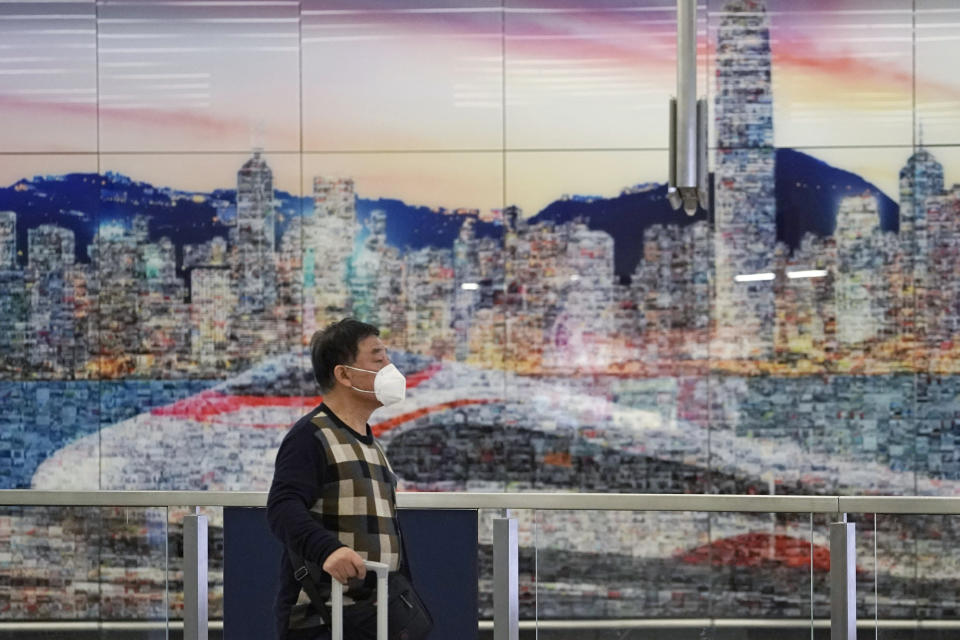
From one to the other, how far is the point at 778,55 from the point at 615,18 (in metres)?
0.90

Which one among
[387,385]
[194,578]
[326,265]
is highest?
[326,265]

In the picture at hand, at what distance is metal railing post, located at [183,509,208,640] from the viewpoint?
5289mm

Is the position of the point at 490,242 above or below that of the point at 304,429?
above

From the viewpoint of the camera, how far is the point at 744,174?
7.08 meters

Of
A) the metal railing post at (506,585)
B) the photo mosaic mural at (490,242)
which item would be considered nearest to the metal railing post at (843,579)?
the metal railing post at (506,585)

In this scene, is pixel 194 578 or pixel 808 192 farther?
pixel 808 192

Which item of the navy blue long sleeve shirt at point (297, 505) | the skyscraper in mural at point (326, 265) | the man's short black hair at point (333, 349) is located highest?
the skyscraper in mural at point (326, 265)

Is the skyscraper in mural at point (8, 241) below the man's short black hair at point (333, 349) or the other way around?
the other way around

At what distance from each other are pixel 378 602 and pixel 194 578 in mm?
2029

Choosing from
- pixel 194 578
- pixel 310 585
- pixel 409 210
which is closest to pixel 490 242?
pixel 409 210

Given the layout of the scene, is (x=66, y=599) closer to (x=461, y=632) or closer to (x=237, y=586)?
(x=237, y=586)

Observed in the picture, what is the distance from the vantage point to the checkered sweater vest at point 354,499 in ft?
11.8

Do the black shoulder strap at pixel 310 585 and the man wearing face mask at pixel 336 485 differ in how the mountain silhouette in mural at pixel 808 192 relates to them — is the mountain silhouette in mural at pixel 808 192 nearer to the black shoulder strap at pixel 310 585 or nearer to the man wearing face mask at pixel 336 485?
the man wearing face mask at pixel 336 485

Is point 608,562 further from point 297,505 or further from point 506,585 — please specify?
point 297,505
